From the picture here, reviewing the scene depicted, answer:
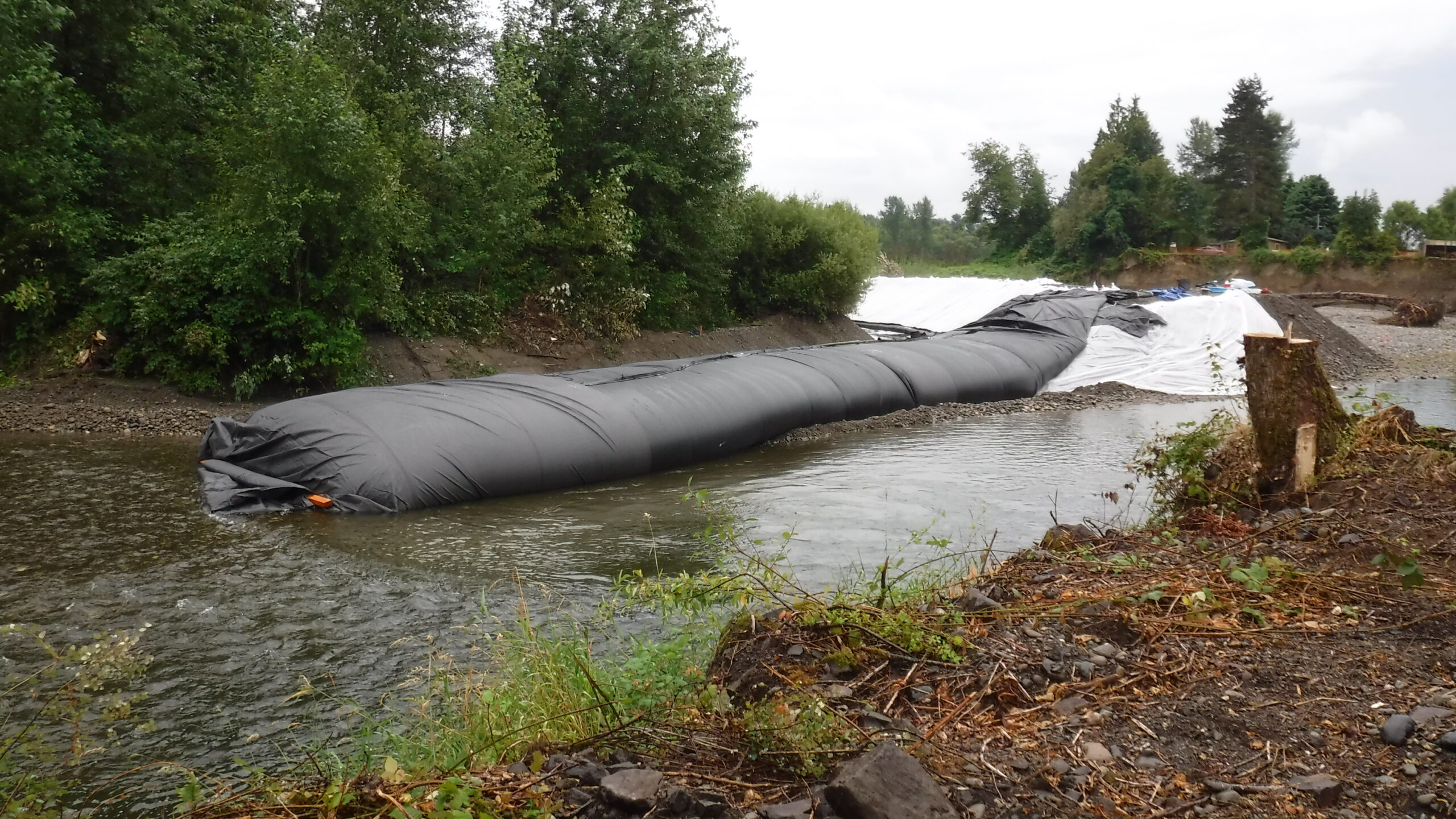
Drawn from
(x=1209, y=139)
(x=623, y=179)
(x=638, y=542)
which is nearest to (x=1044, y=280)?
(x=623, y=179)

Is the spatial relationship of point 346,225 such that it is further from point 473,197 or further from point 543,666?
point 543,666

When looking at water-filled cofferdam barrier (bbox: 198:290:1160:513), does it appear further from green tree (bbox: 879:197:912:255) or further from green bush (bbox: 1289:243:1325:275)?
green tree (bbox: 879:197:912:255)

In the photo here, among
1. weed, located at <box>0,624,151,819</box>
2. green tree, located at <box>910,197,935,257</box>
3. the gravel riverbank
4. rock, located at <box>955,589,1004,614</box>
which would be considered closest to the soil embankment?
weed, located at <box>0,624,151,819</box>

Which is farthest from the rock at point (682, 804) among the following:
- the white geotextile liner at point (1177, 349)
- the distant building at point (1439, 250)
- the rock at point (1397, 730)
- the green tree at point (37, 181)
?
the distant building at point (1439, 250)

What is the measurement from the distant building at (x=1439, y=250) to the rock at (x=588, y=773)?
1510 inches

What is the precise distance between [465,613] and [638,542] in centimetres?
174

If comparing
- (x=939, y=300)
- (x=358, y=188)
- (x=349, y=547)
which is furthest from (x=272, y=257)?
(x=939, y=300)

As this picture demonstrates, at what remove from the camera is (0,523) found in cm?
709

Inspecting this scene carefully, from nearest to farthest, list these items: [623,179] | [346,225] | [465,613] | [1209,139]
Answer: [465,613], [346,225], [623,179], [1209,139]

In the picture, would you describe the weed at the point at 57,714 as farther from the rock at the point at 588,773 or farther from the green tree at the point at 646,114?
the green tree at the point at 646,114

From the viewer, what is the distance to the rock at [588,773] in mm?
2576

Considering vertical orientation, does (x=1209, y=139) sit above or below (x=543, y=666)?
above

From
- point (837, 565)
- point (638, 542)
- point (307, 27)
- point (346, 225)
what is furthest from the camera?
point (307, 27)

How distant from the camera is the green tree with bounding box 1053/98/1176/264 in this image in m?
41.6
